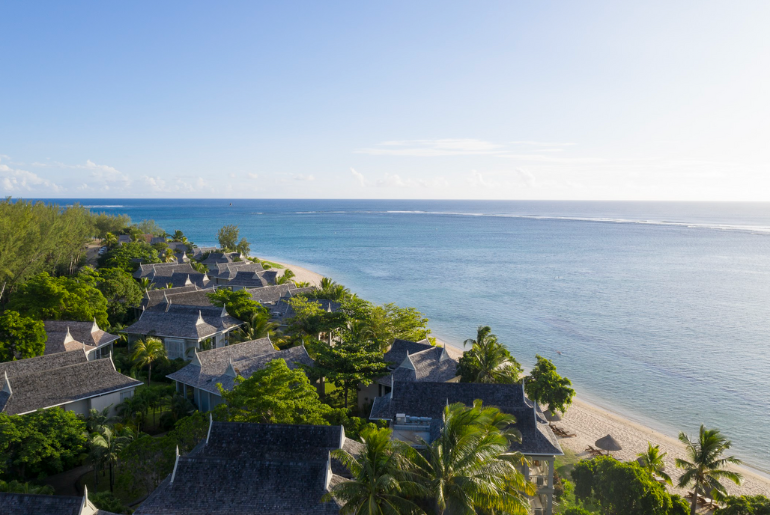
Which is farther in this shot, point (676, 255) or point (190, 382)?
point (676, 255)

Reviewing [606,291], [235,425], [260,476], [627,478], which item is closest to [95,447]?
[235,425]

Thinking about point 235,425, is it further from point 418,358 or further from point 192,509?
point 418,358

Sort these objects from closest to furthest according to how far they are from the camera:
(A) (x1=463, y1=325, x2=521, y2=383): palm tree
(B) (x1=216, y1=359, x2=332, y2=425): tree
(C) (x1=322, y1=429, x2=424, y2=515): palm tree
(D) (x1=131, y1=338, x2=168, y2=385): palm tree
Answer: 1. (C) (x1=322, y1=429, x2=424, y2=515): palm tree
2. (B) (x1=216, y1=359, x2=332, y2=425): tree
3. (A) (x1=463, y1=325, x2=521, y2=383): palm tree
4. (D) (x1=131, y1=338, x2=168, y2=385): palm tree

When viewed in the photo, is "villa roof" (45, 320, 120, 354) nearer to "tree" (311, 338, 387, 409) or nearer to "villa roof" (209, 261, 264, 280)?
"tree" (311, 338, 387, 409)

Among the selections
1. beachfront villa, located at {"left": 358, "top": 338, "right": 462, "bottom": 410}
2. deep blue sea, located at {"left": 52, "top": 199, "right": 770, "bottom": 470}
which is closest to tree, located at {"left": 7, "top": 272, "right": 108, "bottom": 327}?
beachfront villa, located at {"left": 358, "top": 338, "right": 462, "bottom": 410}

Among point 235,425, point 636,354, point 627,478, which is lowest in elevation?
point 636,354

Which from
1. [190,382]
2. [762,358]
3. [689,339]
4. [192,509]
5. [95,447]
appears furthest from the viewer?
[689,339]
